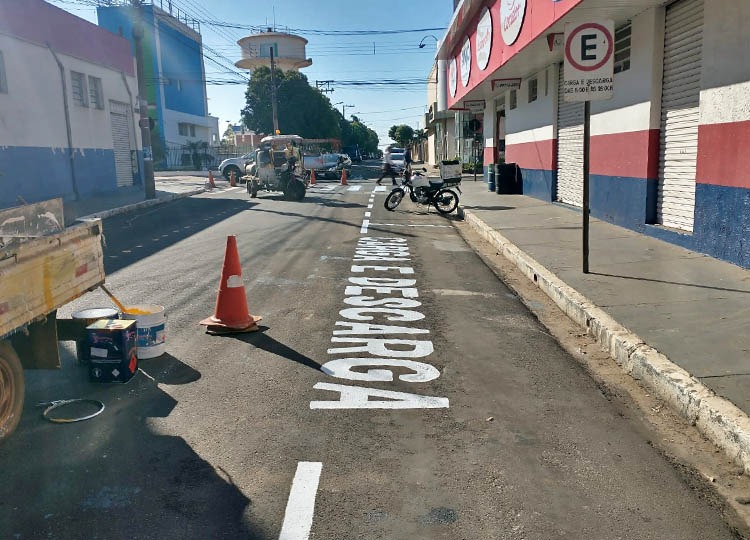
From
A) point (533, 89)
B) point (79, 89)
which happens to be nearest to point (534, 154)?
point (533, 89)

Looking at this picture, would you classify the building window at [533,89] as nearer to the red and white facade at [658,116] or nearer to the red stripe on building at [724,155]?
the red and white facade at [658,116]

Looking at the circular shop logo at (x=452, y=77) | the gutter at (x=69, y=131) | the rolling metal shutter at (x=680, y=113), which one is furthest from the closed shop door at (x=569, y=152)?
the gutter at (x=69, y=131)

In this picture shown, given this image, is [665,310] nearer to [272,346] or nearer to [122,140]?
[272,346]

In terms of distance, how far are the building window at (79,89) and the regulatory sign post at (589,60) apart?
2196 cm

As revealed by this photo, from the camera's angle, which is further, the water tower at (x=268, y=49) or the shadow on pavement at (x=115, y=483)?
the water tower at (x=268, y=49)

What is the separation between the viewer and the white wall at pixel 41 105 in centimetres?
1936

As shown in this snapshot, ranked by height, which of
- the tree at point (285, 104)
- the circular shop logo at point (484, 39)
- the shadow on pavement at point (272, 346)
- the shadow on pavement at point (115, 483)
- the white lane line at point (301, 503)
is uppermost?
the tree at point (285, 104)

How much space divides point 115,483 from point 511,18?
14265 millimetres

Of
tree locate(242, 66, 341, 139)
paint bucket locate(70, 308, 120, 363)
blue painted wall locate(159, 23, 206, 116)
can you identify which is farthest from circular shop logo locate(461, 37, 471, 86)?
blue painted wall locate(159, 23, 206, 116)

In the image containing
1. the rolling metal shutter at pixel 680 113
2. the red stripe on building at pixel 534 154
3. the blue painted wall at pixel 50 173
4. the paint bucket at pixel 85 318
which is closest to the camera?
the paint bucket at pixel 85 318

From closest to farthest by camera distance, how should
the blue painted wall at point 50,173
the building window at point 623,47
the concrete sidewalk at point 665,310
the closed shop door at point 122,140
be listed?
the concrete sidewalk at point 665,310 → the building window at point 623,47 → the blue painted wall at point 50,173 → the closed shop door at point 122,140

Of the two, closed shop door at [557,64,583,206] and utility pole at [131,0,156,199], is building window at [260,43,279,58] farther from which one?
closed shop door at [557,64,583,206]

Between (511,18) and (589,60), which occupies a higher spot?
(511,18)

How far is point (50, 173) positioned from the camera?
21.5m
